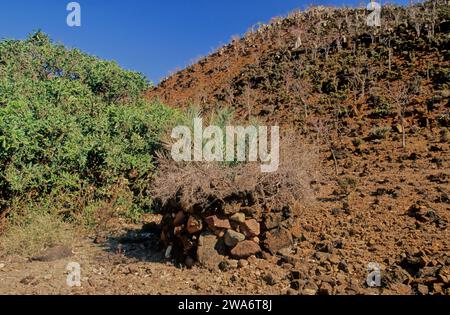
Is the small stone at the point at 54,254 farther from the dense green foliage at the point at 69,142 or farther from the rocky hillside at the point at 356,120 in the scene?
the rocky hillside at the point at 356,120

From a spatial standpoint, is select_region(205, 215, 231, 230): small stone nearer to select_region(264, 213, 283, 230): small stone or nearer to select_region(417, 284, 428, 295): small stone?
select_region(264, 213, 283, 230): small stone

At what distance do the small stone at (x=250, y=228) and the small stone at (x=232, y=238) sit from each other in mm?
72

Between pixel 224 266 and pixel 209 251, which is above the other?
pixel 209 251

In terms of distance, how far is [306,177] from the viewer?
546 cm

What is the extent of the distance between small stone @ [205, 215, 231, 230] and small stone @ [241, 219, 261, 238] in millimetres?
A: 184

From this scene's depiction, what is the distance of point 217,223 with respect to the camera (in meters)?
4.98

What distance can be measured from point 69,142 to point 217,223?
11.2ft

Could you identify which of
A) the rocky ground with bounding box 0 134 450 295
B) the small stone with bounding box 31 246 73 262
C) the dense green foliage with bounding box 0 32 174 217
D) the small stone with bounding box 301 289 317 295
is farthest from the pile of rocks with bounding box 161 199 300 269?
the dense green foliage with bounding box 0 32 174 217

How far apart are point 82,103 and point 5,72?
2893mm

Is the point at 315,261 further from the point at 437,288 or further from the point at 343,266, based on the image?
the point at 437,288

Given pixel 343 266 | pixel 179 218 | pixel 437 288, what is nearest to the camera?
pixel 437 288

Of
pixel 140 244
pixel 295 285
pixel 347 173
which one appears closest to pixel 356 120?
pixel 347 173

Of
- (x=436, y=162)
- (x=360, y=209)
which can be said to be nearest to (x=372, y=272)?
(x=360, y=209)

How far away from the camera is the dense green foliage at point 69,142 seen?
6.51m
